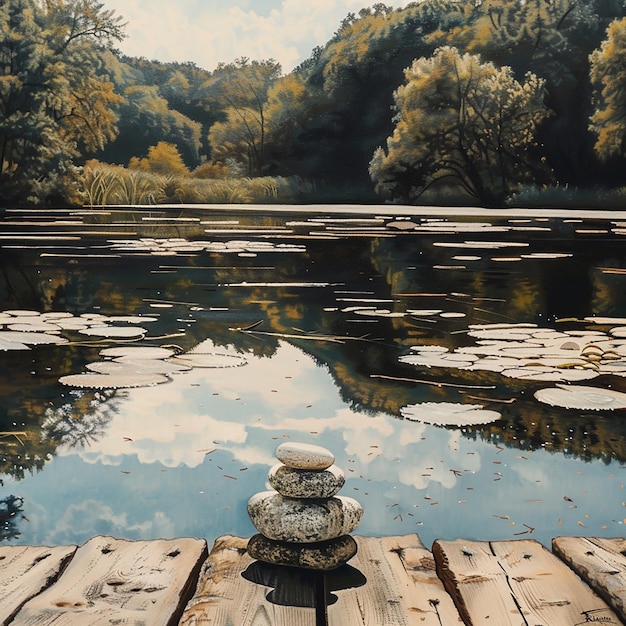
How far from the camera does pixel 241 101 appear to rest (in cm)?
2533

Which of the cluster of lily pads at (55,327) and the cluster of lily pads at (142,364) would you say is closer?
the cluster of lily pads at (142,364)

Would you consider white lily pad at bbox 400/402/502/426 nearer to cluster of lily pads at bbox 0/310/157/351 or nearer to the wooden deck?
the wooden deck

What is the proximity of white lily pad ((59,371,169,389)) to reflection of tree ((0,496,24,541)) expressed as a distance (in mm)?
1263

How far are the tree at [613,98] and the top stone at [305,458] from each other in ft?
64.2

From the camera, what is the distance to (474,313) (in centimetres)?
560

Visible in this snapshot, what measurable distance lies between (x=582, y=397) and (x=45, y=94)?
787 inches

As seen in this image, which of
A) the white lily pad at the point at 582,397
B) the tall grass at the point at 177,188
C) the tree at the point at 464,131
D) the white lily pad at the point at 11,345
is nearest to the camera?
the white lily pad at the point at 582,397

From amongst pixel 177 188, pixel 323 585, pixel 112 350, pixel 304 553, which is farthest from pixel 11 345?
pixel 177 188

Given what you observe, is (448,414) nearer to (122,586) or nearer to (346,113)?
(122,586)

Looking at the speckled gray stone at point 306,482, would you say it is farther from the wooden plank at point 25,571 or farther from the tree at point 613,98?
the tree at point 613,98

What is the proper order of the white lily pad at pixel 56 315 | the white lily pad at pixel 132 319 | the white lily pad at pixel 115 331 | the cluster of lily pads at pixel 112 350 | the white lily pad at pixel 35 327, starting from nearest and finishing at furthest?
the cluster of lily pads at pixel 112 350, the white lily pad at pixel 115 331, the white lily pad at pixel 35 327, the white lily pad at pixel 132 319, the white lily pad at pixel 56 315

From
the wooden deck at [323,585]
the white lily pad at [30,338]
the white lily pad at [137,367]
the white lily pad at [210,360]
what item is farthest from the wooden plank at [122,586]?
the white lily pad at [30,338]

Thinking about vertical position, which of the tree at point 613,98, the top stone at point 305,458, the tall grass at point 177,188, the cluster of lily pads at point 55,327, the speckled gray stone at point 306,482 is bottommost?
the tall grass at point 177,188

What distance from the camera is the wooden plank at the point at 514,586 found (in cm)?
164
